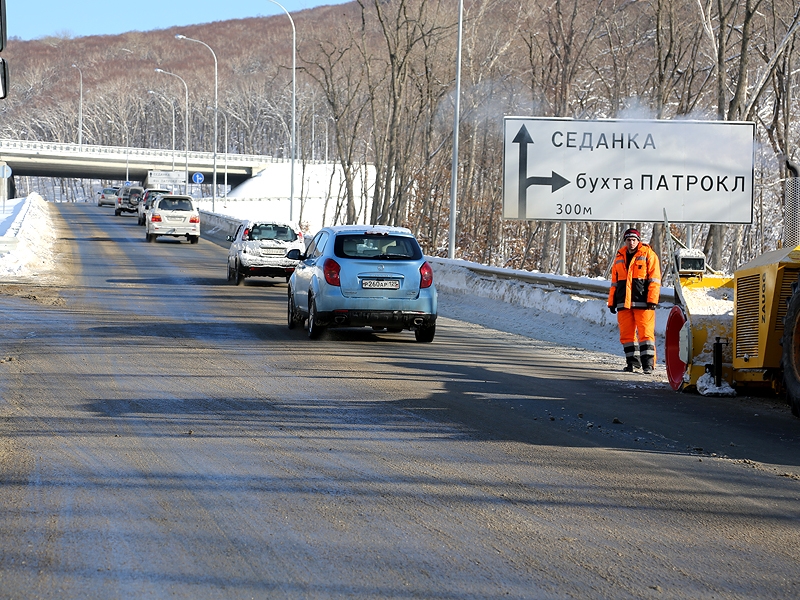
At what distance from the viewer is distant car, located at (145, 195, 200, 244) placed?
42.7m

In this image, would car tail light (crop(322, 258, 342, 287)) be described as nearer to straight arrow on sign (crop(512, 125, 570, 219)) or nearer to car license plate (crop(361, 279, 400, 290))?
car license plate (crop(361, 279, 400, 290))

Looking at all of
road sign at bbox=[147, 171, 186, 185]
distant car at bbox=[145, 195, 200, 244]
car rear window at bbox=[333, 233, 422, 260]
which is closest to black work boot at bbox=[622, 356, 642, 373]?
car rear window at bbox=[333, 233, 422, 260]

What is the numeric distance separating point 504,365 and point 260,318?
6400mm

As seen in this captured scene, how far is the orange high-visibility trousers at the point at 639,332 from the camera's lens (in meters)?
12.7

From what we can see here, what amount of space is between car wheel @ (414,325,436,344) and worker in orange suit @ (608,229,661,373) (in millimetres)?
3092

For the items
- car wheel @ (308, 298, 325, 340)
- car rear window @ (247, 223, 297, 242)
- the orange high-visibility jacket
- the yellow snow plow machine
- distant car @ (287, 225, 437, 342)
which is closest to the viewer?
the yellow snow plow machine

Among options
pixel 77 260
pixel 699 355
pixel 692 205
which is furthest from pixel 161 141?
pixel 699 355

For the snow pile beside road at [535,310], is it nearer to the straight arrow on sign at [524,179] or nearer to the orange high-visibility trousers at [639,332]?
the orange high-visibility trousers at [639,332]

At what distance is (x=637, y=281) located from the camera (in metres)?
13.0

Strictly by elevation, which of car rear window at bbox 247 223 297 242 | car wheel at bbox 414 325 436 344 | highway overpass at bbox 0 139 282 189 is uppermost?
highway overpass at bbox 0 139 282 189

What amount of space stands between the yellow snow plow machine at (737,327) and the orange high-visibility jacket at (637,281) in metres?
0.73

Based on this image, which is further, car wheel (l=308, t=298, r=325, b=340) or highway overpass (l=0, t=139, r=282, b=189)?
highway overpass (l=0, t=139, r=282, b=189)

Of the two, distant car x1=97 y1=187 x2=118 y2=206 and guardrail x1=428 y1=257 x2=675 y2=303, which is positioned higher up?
distant car x1=97 y1=187 x2=118 y2=206

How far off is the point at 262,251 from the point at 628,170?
8.72 metres
